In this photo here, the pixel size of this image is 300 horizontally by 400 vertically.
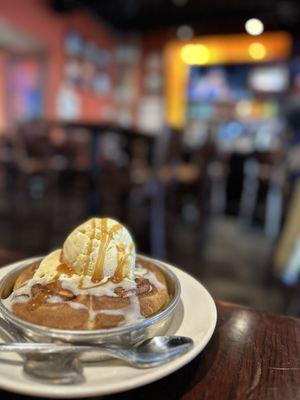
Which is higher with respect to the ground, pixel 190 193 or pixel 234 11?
pixel 234 11

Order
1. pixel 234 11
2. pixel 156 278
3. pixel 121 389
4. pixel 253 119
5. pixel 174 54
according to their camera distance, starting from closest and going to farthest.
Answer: pixel 121 389
pixel 156 278
pixel 234 11
pixel 253 119
pixel 174 54

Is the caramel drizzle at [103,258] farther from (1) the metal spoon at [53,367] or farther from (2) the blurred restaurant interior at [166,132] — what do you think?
(2) the blurred restaurant interior at [166,132]

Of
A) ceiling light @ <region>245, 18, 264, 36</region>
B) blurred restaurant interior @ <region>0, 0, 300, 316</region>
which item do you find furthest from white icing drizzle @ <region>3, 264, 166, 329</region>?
ceiling light @ <region>245, 18, 264, 36</region>

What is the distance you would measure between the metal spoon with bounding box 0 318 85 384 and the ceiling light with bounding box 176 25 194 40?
7.37m

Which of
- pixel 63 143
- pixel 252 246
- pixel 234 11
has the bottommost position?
pixel 252 246

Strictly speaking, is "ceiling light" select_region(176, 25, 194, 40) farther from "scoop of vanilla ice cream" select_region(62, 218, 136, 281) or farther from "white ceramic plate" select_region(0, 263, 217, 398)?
"white ceramic plate" select_region(0, 263, 217, 398)

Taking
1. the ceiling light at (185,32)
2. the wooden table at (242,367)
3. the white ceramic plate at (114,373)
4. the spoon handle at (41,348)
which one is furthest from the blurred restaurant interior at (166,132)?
the spoon handle at (41,348)

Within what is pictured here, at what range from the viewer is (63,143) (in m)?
3.70

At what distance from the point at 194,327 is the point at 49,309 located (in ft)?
0.74

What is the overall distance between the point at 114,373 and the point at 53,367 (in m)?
0.08

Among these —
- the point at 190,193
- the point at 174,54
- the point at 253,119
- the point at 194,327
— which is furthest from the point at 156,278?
the point at 174,54

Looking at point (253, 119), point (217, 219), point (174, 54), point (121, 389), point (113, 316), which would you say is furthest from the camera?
point (174, 54)

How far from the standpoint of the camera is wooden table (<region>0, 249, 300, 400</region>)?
44 cm

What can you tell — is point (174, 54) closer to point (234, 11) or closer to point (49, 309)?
point (234, 11)
